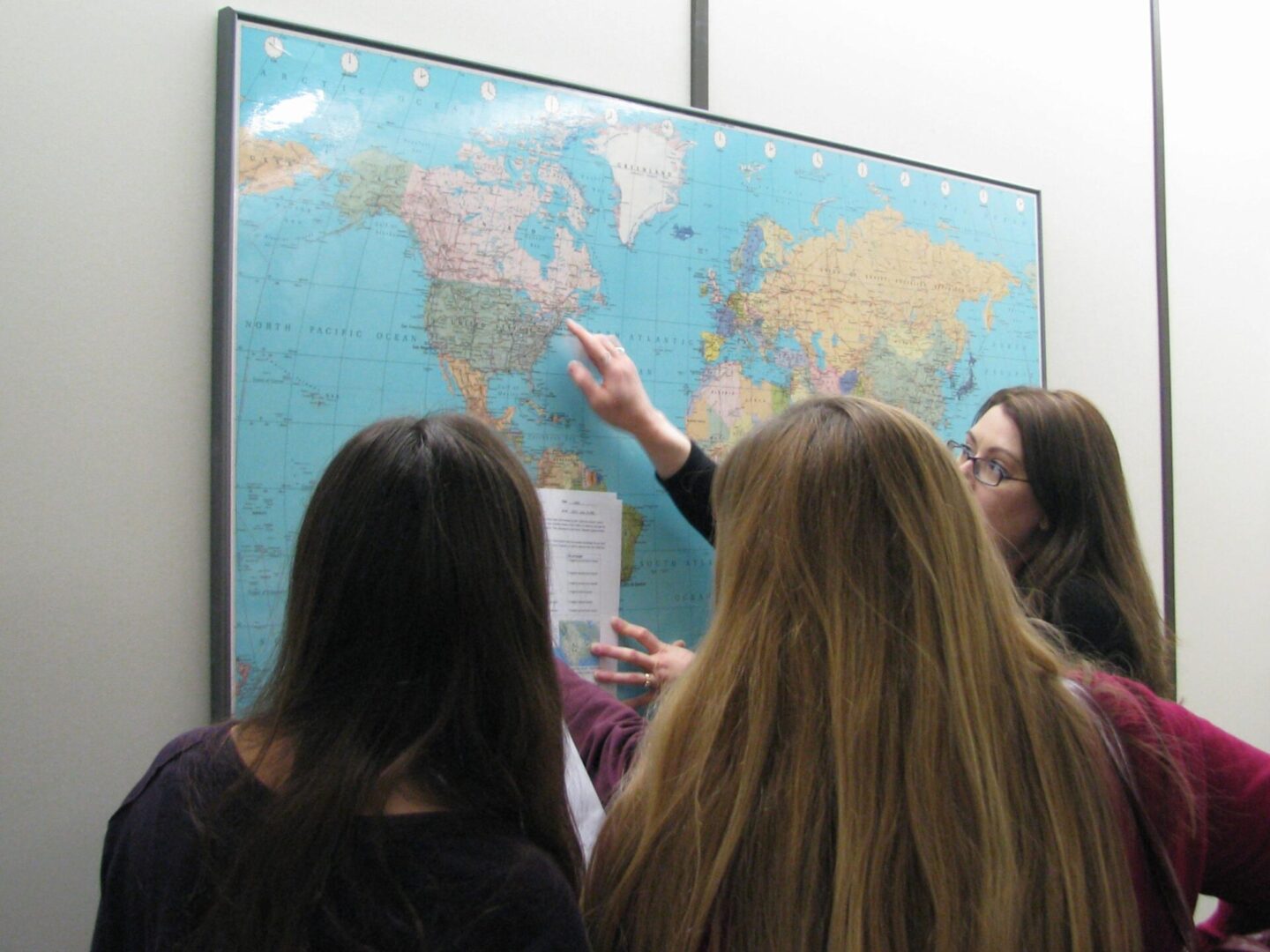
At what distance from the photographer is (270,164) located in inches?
47.5

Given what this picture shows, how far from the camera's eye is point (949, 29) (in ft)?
6.37

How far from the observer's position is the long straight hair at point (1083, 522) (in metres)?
1.40

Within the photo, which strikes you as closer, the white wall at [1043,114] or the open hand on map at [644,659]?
the open hand on map at [644,659]

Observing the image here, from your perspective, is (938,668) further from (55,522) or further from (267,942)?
(55,522)

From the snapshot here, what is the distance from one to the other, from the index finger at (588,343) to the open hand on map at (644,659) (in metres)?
0.42

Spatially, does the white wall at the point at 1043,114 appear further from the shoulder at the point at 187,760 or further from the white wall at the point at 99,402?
the shoulder at the point at 187,760

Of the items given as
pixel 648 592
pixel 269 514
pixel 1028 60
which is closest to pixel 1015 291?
pixel 1028 60

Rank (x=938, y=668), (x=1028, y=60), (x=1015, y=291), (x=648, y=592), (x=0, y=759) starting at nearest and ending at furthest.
A: (x=938, y=668), (x=0, y=759), (x=648, y=592), (x=1015, y=291), (x=1028, y=60)

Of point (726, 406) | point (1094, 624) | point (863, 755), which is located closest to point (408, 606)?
point (863, 755)

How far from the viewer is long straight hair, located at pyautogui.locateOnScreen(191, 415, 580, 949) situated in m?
0.64

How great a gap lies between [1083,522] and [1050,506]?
0.18 feet

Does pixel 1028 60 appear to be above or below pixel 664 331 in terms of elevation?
A: above

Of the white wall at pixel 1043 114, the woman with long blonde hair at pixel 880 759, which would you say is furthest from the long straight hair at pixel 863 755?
the white wall at pixel 1043 114

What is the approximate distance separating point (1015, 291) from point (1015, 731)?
137cm
